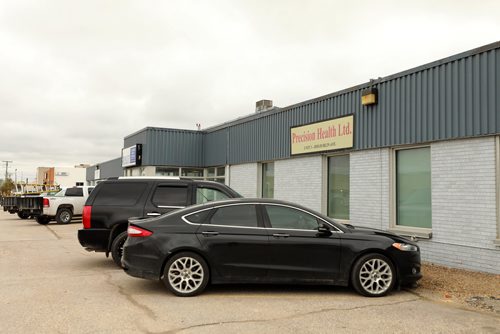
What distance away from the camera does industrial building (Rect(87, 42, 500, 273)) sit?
9000mm

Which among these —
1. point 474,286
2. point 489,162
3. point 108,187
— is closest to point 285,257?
point 474,286

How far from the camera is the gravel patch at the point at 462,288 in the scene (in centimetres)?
667

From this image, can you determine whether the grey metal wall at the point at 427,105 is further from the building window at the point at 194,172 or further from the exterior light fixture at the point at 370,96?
the building window at the point at 194,172

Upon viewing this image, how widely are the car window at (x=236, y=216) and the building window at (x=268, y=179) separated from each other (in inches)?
358

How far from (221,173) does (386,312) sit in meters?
14.6

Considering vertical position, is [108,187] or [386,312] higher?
[108,187]

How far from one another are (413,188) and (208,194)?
16.4 ft

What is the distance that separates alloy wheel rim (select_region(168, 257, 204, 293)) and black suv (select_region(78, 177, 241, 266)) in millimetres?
A: 2541

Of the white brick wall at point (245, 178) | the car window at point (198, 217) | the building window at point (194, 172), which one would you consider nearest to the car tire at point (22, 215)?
the building window at point (194, 172)

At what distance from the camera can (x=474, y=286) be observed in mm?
7645

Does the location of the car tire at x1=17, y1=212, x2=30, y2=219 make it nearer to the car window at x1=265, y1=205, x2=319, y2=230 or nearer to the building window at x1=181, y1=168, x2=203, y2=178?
the building window at x1=181, y1=168, x2=203, y2=178

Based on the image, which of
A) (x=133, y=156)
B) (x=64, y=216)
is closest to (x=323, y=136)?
(x=133, y=156)

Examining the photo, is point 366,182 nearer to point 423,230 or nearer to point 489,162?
point 423,230

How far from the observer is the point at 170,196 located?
9.38m
